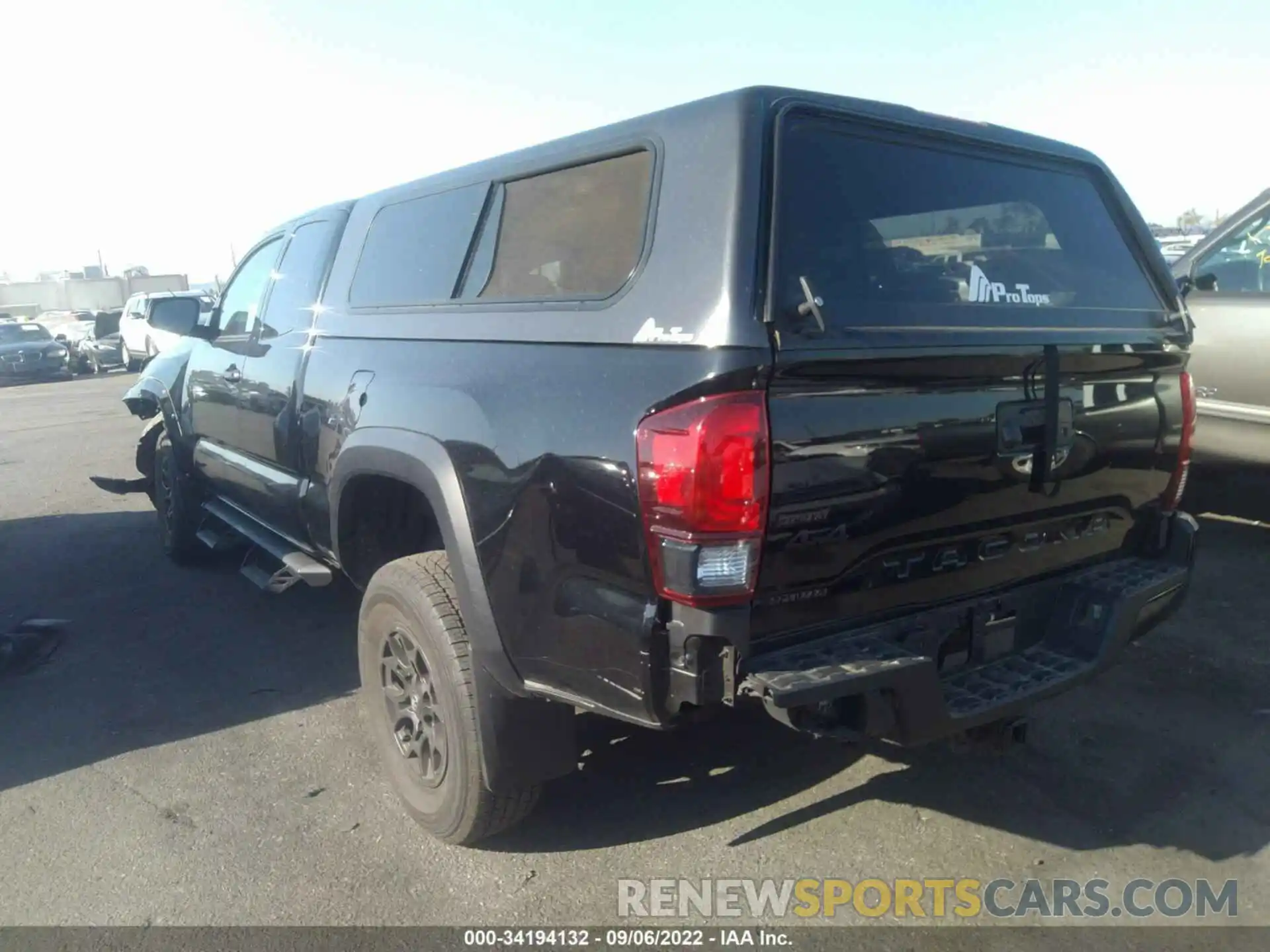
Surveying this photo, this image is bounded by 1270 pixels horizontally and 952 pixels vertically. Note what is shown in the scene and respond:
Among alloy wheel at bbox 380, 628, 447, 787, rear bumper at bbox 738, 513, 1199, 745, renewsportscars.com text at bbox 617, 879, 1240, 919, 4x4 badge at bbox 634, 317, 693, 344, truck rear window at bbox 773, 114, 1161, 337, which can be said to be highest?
truck rear window at bbox 773, 114, 1161, 337

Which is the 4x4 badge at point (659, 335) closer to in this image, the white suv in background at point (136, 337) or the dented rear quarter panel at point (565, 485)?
the dented rear quarter panel at point (565, 485)

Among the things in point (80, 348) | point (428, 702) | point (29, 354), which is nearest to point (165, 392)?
point (428, 702)

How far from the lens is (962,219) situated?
9.93 feet

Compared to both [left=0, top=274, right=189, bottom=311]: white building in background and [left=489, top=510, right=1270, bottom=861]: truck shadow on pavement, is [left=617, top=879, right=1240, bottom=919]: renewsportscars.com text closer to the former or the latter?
[left=489, top=510, right=1270, bottom=861]: truck shadow on pavement

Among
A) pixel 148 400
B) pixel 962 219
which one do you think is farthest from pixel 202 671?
pixel 962 219

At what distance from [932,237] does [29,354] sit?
25.6 meters

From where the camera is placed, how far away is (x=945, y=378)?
8.50 ft

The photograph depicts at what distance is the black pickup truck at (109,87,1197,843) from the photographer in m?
2.31

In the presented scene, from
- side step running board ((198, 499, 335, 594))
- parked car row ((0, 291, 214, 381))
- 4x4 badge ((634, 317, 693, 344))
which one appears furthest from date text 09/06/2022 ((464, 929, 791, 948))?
parked car row ((0, 291, 214, 381))

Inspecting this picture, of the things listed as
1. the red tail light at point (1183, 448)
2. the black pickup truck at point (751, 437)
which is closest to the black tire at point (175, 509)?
the black pickup truck at point (751, 437)

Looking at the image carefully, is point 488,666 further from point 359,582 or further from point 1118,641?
point 1118,641

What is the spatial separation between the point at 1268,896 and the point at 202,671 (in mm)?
4287

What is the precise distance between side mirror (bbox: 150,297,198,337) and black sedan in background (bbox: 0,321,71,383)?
21.4 m

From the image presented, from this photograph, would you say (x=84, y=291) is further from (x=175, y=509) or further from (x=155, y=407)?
(x=175, y=509)
